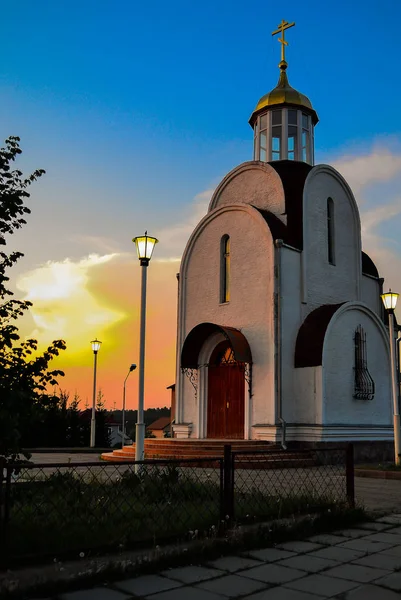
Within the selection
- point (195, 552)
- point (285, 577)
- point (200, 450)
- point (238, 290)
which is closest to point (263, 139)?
point (238, 290)

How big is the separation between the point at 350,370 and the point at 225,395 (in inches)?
163

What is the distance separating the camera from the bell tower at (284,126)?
23359mm

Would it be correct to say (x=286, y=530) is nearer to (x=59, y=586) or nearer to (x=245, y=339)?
(x=59, y=586)

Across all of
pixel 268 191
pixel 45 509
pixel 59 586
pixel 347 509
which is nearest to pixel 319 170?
pixel 268 191

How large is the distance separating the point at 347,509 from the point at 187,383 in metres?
13.5

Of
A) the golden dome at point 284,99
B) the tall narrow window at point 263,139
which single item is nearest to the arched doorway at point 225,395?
the tall narrow window at point 263,139

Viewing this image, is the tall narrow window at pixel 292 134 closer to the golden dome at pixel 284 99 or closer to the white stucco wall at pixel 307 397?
the golden dome at pixel 284 99

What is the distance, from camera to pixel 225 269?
68.7 ft

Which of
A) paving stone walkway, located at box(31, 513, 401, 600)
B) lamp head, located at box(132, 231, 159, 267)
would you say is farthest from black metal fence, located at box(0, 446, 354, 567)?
lamp head, located at box(132, 231, 159, 267)

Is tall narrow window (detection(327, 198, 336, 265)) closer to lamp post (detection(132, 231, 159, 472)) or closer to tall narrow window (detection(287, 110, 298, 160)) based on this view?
tall narrow window (detection(287, 110, 298, 160))

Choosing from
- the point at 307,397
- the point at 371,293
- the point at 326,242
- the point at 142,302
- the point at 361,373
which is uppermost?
the point at 326,242

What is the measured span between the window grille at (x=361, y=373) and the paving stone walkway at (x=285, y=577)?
13.5 meters

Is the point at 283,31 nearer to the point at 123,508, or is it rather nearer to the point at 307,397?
the point at 307,397

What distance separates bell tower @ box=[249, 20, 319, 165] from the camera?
23359mm
